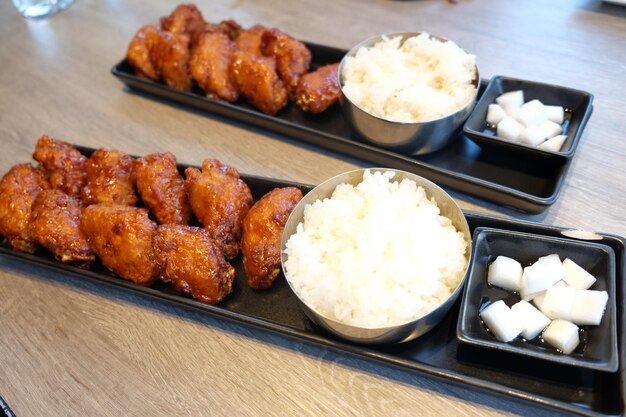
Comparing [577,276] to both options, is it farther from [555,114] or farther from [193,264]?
[193,264]

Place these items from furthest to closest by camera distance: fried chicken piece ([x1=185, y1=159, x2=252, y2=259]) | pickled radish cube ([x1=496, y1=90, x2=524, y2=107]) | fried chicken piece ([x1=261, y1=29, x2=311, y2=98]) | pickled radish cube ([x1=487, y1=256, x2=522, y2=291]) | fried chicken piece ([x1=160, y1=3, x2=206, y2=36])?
fried chicken piece ([x1=160, y1=3, x2=206, y2=36]), fried chicken piece ([x1=261, y1=29, x2=311, y2=98]), pickled radish cube ([x1=496, y1=90, x2=524, y2=107]), fried chicken piece ([x1=185, y1=159, x2=252, y2=259]), pickled radish cube ([x1=487, y1=256, x2=522, y2=291])

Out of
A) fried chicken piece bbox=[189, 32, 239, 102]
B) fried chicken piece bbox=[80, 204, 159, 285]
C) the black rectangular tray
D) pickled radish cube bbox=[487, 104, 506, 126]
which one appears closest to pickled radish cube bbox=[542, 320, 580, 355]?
the black rectangular tray

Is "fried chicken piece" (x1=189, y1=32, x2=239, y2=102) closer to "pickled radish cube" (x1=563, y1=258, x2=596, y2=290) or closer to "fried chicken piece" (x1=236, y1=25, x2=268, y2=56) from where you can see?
"fried chicken piece" (x1=236, y1=25, x2=268, y2=56)

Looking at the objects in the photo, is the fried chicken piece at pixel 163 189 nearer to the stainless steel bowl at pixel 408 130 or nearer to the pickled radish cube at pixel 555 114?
the stainless steel bowl at pixel 408 130

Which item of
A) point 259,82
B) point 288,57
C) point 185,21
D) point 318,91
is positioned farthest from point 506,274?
point 185,21

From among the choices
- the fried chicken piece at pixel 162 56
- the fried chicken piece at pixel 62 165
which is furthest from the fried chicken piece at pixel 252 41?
the fried chicken piece at pixel 62 165

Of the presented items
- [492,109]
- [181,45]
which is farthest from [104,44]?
[492,109]
